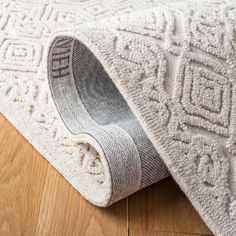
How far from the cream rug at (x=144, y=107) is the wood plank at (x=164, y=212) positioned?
0.12ft

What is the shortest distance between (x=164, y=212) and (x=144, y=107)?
185 millimetres

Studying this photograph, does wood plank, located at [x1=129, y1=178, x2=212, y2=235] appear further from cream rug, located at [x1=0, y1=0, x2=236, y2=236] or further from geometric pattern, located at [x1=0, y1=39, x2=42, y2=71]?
geometric pattern, located at [x1=0, y1=39, x2=42, y2=71]

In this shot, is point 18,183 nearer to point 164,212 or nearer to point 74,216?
point 74,216

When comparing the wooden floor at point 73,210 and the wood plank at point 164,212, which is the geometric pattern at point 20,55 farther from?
the wood plank at point 164,212

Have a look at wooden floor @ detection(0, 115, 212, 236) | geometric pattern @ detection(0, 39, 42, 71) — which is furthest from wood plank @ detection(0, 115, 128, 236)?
geometric pattern @ detection(0, 39, 42, 71)

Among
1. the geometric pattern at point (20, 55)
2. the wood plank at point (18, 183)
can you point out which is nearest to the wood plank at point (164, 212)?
the wood plank at point (18, 183)

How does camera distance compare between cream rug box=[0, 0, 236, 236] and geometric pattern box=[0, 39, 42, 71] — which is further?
geometric pattern box=[0, 39, 42, 71]

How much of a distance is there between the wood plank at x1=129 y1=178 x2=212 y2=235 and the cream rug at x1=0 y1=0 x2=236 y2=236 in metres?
0.04

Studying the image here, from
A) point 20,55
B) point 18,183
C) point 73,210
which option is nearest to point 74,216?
point 73,210

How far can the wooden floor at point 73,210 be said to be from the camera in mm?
610

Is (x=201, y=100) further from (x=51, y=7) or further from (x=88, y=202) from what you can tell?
(x=51, y=7)

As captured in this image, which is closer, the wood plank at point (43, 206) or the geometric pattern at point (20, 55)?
the wood plank at point (43, 206)

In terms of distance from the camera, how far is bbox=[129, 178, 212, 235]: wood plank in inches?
24.4

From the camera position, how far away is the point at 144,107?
0.59 meters
